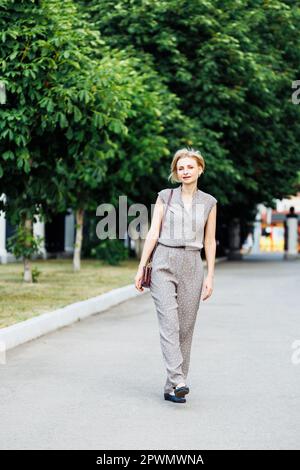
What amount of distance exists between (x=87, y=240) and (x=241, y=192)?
19.4 feet

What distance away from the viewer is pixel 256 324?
12.7 meters

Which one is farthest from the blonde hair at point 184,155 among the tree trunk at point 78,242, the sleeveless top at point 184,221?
the tree trunk at point 78,242

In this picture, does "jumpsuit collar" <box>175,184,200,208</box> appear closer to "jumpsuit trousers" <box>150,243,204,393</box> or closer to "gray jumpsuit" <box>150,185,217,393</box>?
"gray jumpsuit" <box>150,185,217,393</box>

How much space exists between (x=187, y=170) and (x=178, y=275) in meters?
0.77

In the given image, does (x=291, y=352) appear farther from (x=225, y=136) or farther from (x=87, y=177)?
(x=225, y=136)

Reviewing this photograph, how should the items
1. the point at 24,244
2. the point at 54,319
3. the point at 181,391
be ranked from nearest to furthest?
the point at 181,391 → the point at 54,319 → the point at 24,244

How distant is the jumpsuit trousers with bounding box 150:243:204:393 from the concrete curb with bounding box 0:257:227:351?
3313mm

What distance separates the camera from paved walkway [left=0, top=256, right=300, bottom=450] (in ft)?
19.1

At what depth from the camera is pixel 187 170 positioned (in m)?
6.99

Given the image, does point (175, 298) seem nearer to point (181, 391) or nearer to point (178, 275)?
point (178, 275)

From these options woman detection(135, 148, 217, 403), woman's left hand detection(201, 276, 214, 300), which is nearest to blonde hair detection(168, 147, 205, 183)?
woman detection(135, 148, 217, 403)

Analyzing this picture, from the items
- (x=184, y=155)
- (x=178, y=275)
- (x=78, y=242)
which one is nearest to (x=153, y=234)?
(x=178, y=275)

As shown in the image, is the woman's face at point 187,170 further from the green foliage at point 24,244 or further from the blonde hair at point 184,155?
the green foliage at point 24,244

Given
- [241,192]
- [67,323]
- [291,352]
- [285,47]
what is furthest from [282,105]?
[291,352]
